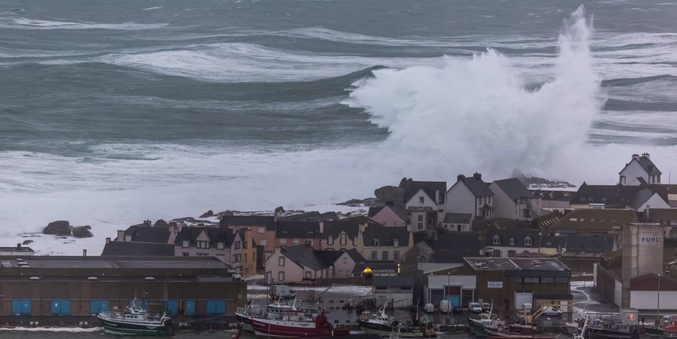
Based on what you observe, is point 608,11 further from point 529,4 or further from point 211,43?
point 211,43

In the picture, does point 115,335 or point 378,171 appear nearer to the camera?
point 115,335

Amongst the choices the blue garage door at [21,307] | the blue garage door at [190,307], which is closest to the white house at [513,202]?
the blue garage door at [190,307]

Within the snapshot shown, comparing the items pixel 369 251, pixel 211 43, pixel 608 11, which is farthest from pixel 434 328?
pixel 608 11

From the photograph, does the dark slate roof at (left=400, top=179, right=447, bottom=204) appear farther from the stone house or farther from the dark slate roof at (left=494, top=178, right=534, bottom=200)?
the stone house

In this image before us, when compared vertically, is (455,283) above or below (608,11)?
below

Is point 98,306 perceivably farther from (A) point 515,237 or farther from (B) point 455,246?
A: (A) point 515,237

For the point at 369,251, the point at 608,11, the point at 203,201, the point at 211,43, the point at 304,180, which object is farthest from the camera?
the point at 608,11

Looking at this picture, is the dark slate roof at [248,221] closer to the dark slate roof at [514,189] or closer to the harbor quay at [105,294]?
the harbor quay at [105,294]

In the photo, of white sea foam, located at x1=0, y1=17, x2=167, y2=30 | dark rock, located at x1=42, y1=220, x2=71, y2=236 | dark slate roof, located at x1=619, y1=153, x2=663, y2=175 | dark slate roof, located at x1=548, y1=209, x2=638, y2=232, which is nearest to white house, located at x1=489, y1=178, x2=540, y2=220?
dark slate roof, located at x1=548, y1=209, x2=638, y2=232
